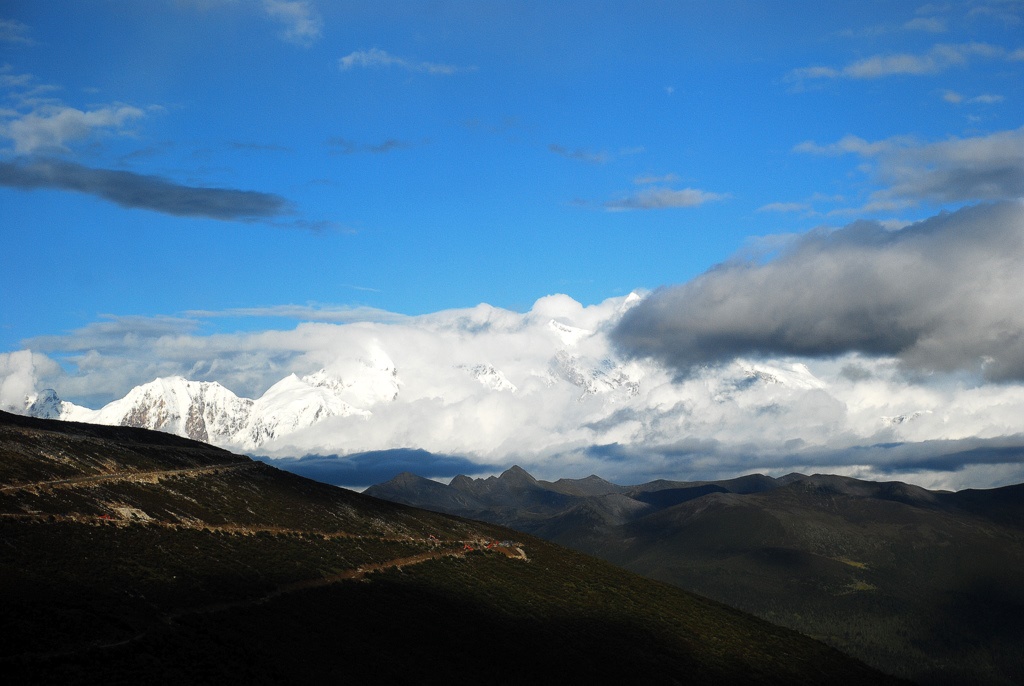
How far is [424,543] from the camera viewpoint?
175250 millimetres

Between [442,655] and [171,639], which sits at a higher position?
[171,639]

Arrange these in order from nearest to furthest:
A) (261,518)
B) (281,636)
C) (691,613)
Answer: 1. (281,636)
2. (261,518)
3. (691,613)

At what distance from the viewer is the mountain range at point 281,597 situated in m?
91.0

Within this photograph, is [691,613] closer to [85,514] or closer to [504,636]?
[504,636]

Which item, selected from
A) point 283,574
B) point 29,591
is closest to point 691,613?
point 283,574

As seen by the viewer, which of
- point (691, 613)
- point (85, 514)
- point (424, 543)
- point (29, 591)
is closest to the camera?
point (29, 591)

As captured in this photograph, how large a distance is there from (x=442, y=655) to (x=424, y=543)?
54.0 meters

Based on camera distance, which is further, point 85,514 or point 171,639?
point 85,514

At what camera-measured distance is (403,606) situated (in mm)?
133125

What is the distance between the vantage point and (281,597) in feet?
389

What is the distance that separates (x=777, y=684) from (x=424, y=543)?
67268 mm

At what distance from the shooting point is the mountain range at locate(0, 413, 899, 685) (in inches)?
3583

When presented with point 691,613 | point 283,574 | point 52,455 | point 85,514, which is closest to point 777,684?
point 691,613

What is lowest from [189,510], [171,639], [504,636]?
[504,636]
